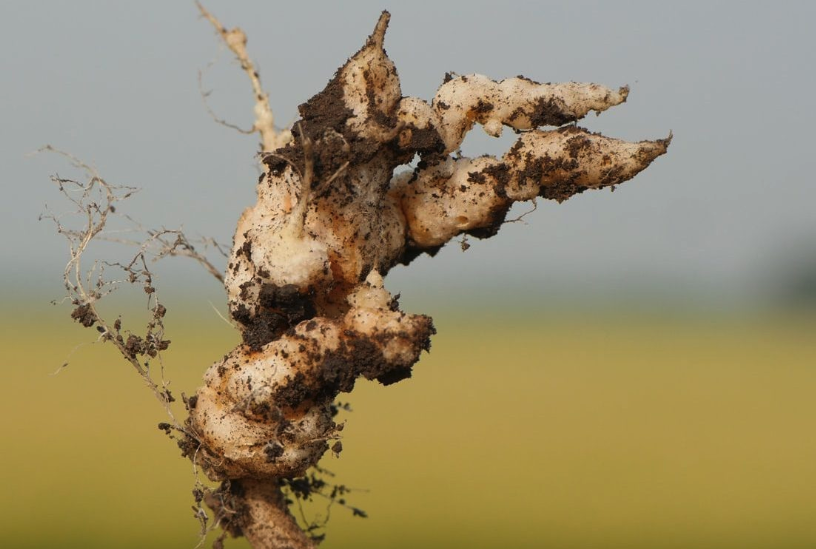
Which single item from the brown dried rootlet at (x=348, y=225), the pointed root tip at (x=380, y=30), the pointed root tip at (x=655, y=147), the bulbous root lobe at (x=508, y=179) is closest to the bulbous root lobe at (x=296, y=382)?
the brown dried rootlet at (x=348, y=225)

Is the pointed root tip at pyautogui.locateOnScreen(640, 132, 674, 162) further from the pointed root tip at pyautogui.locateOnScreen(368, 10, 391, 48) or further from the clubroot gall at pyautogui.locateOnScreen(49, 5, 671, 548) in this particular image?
the pointed root tip at pyautogui.locateOnScreen(368, 10, 391, 48)

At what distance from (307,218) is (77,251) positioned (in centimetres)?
87

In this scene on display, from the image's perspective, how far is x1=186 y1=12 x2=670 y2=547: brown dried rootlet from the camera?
306 centimetres

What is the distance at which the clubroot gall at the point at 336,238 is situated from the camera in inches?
121

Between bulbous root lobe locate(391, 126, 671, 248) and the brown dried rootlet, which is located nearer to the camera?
the brown dried rootlet

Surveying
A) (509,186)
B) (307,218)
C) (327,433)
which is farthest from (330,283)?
(509,186)

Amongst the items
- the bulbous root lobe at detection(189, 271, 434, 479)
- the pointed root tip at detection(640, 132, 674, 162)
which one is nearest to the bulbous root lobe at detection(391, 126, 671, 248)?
the pointed root tip at detection(640, 132, 674, 162)

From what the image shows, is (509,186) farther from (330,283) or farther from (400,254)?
(330,283)

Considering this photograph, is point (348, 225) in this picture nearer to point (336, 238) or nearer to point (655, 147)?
point (336, 238)

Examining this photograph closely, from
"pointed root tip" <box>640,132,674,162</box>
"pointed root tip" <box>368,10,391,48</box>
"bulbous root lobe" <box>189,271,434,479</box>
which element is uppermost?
"pointed root tip" <box>368,10,391,48</box>

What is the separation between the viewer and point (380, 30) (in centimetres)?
321

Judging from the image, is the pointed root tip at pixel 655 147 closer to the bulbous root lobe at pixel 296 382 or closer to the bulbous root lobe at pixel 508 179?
the bulbous root lobe at pixel 508 179

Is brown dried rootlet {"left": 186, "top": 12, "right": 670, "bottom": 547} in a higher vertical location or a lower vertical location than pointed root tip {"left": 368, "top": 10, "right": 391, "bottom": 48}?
lower

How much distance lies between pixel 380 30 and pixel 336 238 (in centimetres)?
72
